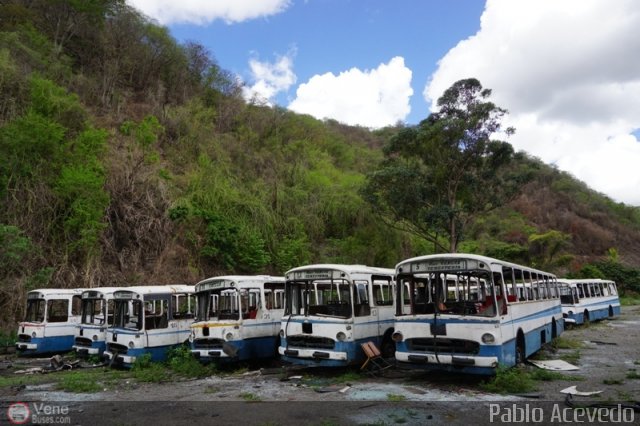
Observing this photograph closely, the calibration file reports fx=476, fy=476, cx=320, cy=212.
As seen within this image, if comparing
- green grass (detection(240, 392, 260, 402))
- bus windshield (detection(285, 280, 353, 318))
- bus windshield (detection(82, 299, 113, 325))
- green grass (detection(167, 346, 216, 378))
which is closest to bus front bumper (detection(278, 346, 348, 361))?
bus windshield (detection(285, 280, 353, 318))

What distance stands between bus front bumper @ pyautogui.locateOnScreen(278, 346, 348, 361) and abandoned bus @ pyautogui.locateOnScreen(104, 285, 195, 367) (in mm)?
3966

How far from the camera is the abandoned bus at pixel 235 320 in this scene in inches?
481

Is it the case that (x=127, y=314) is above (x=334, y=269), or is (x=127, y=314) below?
below

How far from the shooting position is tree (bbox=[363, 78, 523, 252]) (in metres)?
25.0

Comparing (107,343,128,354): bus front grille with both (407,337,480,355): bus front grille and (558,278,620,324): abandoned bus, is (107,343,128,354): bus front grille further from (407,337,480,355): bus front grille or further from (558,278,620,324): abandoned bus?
(558,278,620,324): abandoned bus

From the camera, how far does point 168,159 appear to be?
28.2 m

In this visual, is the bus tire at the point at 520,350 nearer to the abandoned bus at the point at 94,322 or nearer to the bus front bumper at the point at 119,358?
the bus front bumper at the point at 119,358

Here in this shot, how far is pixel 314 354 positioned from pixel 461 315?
11.5ft

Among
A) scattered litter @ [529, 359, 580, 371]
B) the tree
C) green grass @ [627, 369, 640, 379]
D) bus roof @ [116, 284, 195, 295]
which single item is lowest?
green grass @ [627, 369, 640, 379]

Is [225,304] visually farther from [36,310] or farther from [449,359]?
[36,310]

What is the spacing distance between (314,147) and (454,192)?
15826 mm

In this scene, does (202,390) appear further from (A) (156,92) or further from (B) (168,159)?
(A) (156,92)

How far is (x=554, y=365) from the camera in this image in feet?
38.7

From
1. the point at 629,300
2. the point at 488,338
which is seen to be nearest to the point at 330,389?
the point at 488,338
